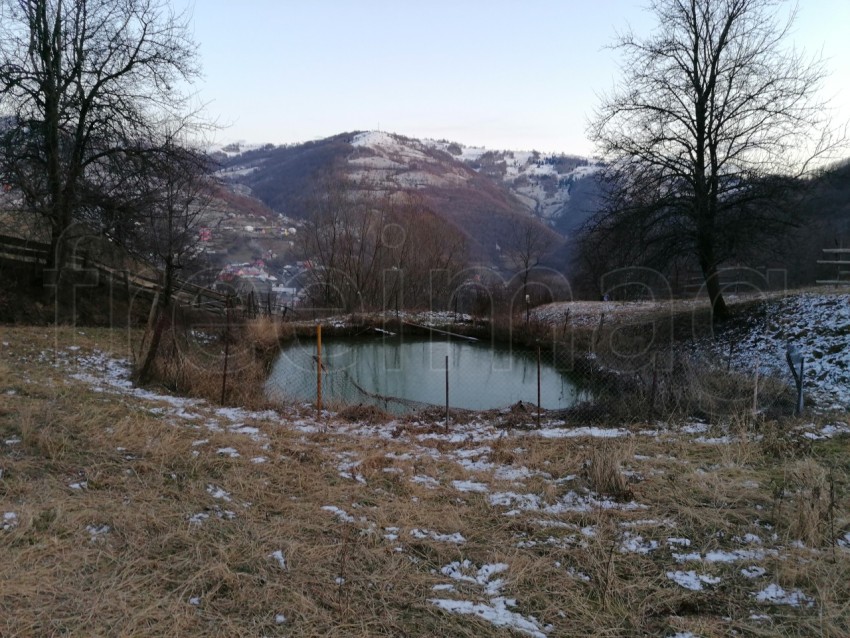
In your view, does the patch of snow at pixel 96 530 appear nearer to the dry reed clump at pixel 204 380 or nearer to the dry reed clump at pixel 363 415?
the dry reed clump at pixel 363 415

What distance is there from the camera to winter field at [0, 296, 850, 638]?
2867 mm

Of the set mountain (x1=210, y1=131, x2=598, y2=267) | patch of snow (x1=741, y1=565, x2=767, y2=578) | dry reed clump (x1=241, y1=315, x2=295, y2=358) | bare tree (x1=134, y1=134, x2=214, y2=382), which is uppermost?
mountain (x1=210, y1=131, x2=598, y2=267)

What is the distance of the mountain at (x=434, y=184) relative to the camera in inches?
2744

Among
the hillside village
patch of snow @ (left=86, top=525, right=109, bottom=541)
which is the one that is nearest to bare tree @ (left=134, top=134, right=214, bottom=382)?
the hillside village

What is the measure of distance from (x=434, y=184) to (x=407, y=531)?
125 m

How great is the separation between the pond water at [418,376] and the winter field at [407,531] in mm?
4980

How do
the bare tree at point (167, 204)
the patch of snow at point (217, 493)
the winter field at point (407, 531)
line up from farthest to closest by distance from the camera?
1. the bare tree at point (167, 204)
2. the patch of snow at point (217, 493)
3. the winter field at point (407, 531)

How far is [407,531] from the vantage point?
3.86 m

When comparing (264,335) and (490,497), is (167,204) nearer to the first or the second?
(264,335)

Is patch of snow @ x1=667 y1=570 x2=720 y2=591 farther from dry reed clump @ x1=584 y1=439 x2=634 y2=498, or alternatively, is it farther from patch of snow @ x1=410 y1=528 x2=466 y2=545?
patch of snow @ x1=410 y1=528 x2=466 y2=545

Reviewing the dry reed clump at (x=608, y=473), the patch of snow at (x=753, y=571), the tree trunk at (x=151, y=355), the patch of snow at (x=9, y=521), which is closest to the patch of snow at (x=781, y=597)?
the patch of snow at (x=753, y=571)

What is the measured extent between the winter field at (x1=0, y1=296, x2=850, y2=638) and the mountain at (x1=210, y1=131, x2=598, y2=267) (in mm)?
41212

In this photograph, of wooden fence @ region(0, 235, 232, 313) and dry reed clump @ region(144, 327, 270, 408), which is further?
wooden fence @ region(0, 235, 232, 313)

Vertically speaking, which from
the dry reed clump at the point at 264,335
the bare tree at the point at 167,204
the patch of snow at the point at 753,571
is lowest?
the patch of snow at the point at 753,571
